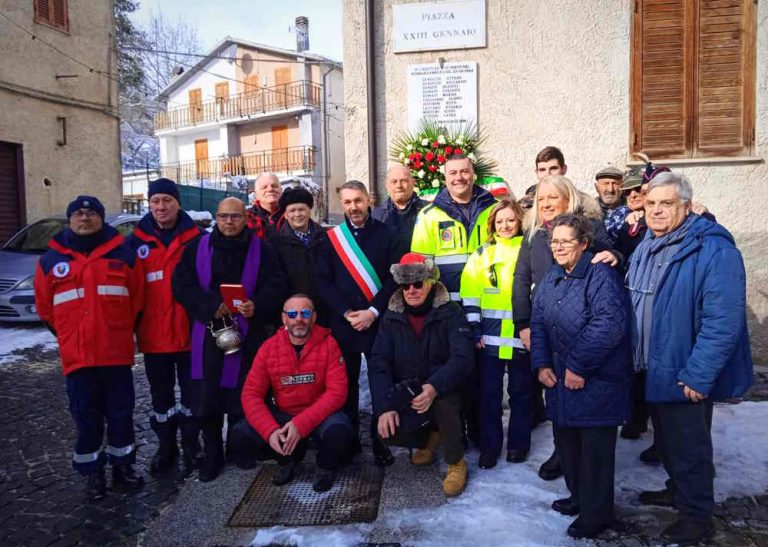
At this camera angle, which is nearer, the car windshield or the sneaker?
the sneaker

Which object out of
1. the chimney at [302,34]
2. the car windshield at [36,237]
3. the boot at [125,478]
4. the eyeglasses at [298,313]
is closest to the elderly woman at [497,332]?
the eyeglasses at [298,313]

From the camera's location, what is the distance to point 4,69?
481 inches

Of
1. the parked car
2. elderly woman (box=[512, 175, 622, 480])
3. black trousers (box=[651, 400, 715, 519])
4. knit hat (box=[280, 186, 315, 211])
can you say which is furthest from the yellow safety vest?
the parked car

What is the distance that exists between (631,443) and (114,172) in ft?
46.8

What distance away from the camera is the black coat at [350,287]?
4277mm

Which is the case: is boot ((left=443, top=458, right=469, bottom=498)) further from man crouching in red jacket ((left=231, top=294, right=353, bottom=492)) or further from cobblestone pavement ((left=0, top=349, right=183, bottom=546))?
cobblestone pavement ((left=0, top=349, right=183, bottom=546))

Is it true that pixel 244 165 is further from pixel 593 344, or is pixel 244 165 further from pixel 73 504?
pixel 593 344

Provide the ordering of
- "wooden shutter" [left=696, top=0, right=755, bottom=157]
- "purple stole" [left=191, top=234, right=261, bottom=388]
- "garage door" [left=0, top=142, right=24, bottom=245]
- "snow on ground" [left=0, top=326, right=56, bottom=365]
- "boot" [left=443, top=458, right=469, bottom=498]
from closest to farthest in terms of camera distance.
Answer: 1. "boot" [left=443, top=458, right=469, bottom=498]
2. "purple stole" [left=191, top=234, right=261, bottom=388]
3. "wooden shutter" [left=696, top=0, right=755, bottom=157]
4. "snow on ground" [left=0, top=326, right=56, bottom=365]
5. "garage door" [left=0, top=142, right=24, bottom=245]

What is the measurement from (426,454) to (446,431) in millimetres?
448

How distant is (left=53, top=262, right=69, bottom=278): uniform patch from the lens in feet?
12.6

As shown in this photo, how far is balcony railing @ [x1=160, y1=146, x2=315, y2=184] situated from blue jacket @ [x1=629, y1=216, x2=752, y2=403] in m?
29.4

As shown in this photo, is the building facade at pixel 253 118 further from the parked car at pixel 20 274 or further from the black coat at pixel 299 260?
the black coat at pixel 299 260

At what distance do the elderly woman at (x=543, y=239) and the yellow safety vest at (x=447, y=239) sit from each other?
0.47 metres

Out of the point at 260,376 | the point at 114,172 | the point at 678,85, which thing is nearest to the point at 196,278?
the point at 260,376
